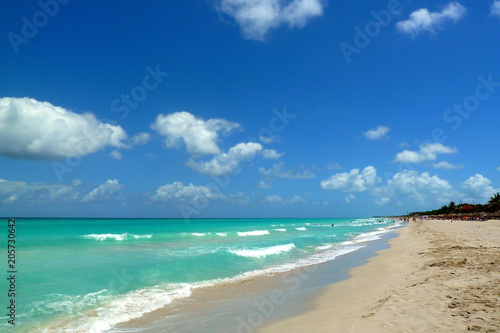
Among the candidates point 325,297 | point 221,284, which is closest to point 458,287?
point 325,297

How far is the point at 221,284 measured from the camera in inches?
494

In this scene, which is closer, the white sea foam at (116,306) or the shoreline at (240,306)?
the shoreline at (240,306)

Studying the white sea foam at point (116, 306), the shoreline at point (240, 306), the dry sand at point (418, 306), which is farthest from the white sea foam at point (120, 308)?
the dry sand at point (418, 306)

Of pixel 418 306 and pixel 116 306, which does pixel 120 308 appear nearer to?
pixel 116 306

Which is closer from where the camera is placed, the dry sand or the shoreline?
the dry sand

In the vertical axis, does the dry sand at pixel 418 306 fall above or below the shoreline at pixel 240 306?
above

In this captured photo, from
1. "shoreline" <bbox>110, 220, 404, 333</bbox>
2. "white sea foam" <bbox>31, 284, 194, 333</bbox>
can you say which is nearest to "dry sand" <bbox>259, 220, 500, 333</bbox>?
"shoreline" <bbox>110, 220, 404, 333</bbox>

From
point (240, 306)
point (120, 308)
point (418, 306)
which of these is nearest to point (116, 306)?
point (120, 308)

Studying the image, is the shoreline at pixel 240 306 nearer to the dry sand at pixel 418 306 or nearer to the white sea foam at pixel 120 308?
the white sea foam at pixel 120 308

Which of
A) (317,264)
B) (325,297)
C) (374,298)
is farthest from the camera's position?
(317,264)

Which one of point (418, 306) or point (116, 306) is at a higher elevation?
point (418, 306)

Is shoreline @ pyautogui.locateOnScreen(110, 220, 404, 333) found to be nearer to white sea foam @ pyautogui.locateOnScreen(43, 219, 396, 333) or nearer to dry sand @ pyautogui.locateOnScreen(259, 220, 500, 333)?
white sea foam @ pyautogui.locateOnScreen(43, 219, 396, 333)

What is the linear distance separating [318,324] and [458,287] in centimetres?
412

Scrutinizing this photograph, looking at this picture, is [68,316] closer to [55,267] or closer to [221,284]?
[221,284]
